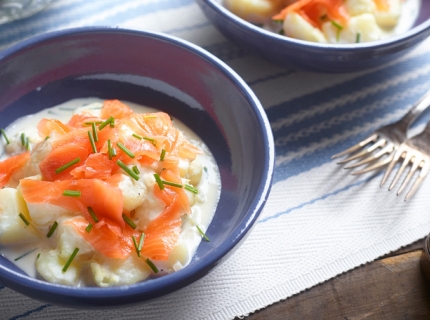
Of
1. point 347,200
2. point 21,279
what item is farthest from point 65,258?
point 347,200

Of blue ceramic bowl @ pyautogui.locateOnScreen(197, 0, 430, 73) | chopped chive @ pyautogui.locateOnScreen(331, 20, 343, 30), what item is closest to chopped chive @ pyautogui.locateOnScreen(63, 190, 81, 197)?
blue ceramic bowl @ pyautogui.locateOnScreen(197, 0, 430, 73)

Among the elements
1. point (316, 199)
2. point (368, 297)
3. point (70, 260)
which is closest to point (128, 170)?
point (70, 260)

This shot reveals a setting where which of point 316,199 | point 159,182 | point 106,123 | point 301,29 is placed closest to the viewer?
point 159,182

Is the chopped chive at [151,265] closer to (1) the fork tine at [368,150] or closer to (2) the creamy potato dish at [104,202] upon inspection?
(2) the creamy potato dish at [104,202]

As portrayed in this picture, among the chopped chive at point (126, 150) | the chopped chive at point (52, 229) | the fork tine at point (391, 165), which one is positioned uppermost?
the chopped chive at point (126, 150)

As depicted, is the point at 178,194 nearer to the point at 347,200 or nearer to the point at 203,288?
the point at 203,288

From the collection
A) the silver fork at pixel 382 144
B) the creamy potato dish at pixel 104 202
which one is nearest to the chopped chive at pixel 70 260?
→ the creamy potato dish at pixel 104 202

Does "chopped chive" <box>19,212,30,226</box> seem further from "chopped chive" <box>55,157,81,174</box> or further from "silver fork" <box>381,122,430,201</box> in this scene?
"silver fork" <box>381,122,430,201</box>

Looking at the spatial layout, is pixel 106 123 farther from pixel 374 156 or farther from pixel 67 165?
pixel 374 156
